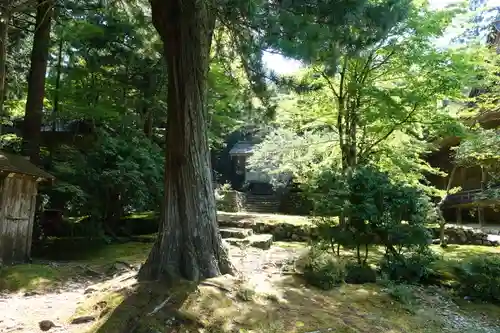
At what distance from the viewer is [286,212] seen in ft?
66.7

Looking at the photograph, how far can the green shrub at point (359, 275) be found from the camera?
6579 mm

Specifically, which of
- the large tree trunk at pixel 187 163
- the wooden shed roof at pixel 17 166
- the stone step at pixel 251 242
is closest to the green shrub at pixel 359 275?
the large tree trunk at pixel 187 163

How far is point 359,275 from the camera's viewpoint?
261 inches

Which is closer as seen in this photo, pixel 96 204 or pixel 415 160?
pixel 96 204

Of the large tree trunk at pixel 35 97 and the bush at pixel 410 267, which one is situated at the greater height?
the large tree trunk at pixel 35 97

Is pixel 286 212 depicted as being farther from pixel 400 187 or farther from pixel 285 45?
pixel 285 45

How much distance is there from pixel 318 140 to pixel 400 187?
5.57m

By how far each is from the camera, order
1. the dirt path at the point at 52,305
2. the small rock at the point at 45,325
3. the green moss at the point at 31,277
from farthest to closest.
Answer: the green moss at the point at 31,277 < the dirt path at the point at 52,305 < the small rock at the point at 45,325

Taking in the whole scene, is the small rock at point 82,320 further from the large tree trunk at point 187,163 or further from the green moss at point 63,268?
the green moss at point 63,268

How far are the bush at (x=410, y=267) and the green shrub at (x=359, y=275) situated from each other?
0.28 metres

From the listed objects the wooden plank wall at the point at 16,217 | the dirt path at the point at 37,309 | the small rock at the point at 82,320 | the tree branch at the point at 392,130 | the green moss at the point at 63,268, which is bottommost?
the dirt path at the point at 37,309

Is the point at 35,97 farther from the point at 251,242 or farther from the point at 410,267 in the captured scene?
the point at 410,267

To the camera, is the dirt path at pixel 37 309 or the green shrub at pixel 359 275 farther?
the green shrub at pixel 359 275

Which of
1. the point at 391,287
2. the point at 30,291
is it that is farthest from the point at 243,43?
the point at 30,291
